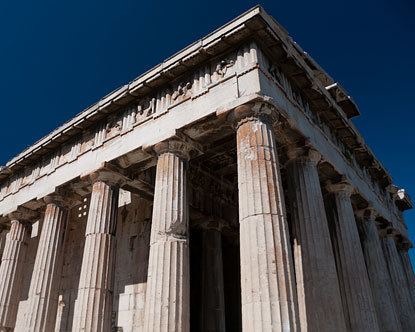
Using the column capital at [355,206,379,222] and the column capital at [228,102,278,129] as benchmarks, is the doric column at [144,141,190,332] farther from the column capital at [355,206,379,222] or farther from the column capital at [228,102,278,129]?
the column capital at [355,206,379,222]

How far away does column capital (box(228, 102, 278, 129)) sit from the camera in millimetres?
12055

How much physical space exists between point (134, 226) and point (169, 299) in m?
7.80

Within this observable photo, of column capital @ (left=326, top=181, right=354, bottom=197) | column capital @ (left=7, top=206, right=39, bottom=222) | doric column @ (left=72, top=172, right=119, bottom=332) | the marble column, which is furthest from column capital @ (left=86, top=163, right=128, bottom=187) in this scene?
the marble column

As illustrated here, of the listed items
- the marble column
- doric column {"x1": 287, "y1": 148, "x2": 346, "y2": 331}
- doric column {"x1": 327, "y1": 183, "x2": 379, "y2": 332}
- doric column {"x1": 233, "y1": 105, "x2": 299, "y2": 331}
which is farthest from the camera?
the marble column

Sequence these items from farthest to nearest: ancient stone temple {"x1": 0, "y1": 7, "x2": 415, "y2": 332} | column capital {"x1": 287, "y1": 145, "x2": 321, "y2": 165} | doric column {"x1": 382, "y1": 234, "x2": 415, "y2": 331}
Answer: doric column {"x1": 382, "y1": 234, "x2": 415, "y2": 331}
column capital {"x1": 287, "y1": 145, "x2": 321, "y2": 165}
ancient stone temple {"x1": 0, "y1": 7, "x2": 415, "y2": 332}

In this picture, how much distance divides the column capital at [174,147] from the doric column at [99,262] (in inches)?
120

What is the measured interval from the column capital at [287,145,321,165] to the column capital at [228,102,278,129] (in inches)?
94.5

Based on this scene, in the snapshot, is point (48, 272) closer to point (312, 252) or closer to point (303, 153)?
point (312, 252)

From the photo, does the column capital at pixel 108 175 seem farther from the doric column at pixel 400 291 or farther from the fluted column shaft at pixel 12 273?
the doric column at pixel 400 291

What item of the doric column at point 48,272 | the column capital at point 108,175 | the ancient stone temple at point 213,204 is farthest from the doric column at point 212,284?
the doric column at point 48,272

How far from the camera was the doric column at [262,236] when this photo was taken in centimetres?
925

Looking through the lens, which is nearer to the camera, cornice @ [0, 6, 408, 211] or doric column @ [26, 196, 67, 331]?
cornice @ [0, 6, 408, 211]

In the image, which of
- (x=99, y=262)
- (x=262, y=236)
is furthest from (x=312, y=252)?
(x=99, y=262)

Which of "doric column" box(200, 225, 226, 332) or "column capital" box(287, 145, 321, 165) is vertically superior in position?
"column capital" box(287, 145, 321, 165)
